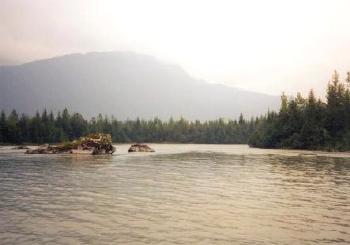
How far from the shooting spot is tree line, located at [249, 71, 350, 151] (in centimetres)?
13462

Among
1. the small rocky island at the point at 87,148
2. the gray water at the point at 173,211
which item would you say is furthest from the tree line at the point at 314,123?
the gray water at the point at 173,211

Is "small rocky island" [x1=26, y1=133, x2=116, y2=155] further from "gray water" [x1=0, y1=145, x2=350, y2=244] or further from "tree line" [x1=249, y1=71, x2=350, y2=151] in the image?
"tree line" [x1=249, y1=71, x2=350, y2=151]

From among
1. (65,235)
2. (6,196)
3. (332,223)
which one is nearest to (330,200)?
(332,223)

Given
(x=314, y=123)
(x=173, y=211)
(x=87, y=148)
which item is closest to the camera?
(x=173, y=211)

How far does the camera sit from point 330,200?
29.6 meters

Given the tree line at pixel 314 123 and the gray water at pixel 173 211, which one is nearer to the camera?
the gray water at pixel 173 211

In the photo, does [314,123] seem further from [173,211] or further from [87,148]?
[173,211]

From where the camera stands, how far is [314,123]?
141625mm

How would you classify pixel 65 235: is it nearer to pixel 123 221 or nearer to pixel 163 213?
pixel 123 221

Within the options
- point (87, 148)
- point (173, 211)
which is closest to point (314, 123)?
point (87, 148)

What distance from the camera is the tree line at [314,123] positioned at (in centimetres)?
13462

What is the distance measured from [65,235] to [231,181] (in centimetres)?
2503

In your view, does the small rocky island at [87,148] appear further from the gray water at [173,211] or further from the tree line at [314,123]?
the tree line at [314,123]

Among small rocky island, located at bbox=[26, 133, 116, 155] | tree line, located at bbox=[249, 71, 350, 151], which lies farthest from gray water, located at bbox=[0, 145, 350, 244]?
tree line, located at bbox=[249, 71, 350, 151]
